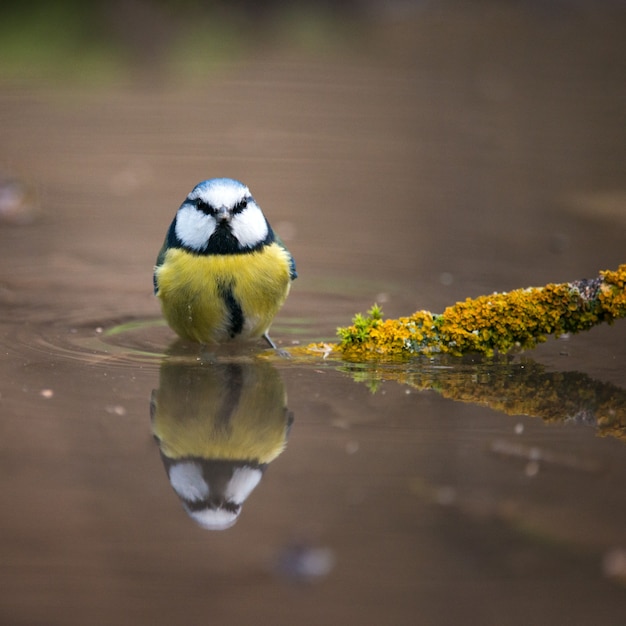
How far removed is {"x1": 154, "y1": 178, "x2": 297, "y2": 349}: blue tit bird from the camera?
10.5ft

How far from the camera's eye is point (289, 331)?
11.8 ft

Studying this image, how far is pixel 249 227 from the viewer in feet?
10.7

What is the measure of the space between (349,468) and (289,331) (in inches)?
49.9

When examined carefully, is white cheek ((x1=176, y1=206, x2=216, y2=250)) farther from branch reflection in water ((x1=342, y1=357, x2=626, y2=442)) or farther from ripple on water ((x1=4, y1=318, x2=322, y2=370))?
branch reflection in water ((x1=342, y1=357, x2=626, y2=442))

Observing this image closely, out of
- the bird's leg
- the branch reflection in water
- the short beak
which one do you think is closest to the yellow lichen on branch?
the branch reflection in water

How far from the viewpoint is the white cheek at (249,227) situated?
323cm

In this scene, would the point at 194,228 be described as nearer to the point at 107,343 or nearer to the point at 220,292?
the point at 220,292

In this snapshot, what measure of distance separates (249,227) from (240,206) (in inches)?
3.0

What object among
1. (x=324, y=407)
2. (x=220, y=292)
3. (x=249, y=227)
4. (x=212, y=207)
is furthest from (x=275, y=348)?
(x=324, y=407)

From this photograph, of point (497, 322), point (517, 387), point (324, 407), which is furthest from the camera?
point (497, 322)

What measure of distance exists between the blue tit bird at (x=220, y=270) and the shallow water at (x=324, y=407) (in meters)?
0.12

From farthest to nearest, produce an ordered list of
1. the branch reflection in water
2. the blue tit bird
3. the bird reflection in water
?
1. the blue tit bird
2. the branch reflection in water
3. the bird reflection in water

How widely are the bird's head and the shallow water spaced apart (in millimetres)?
361

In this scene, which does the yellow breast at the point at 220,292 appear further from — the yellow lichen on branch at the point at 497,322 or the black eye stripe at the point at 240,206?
the yellow lichen on branch at the point at 497,322
